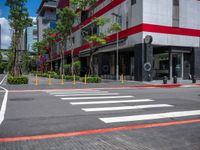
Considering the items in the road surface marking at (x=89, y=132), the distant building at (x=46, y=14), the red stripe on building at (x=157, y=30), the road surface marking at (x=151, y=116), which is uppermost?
the distant building at (x=46, y=14)

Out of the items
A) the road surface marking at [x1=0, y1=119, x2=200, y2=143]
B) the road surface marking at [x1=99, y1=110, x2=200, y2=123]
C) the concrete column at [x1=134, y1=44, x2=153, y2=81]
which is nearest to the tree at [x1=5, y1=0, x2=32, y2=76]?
the concrete column at [x1=134, y1=44, x2=153, y2=81]

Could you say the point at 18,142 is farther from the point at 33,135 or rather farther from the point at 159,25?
the point at 159,25

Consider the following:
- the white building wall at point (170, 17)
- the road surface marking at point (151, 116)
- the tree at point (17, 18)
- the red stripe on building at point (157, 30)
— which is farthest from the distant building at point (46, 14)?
the road surface marking at point (151, 116)

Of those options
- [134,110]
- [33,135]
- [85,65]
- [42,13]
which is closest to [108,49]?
[85,65]

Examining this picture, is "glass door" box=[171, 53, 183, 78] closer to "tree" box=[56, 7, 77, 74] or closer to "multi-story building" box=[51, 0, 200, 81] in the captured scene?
"multi-story building" box=[51, 0, 200, 81]

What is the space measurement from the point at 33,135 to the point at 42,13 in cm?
12246

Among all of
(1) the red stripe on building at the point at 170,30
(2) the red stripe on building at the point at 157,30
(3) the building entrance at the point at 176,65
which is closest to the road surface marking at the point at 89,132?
(2) the red stripe on building at the point at 157,30

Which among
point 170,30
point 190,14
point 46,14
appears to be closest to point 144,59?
point 170,30

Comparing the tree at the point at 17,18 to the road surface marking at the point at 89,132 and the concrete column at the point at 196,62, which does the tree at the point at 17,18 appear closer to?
the concrete column at the point at 196,62

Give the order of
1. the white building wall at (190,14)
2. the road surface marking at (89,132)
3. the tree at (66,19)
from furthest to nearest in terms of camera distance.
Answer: the tree at (66,19) < the white building wall at (190,14) < the road surface marking at (89,132)

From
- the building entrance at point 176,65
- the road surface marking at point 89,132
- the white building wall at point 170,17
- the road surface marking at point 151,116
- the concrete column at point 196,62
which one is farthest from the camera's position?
the concrete column at point 196,62

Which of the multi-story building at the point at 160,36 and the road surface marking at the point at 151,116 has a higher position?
the multi-story building at the point at 160,36

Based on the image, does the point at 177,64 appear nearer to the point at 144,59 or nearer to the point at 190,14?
the point at 144,59

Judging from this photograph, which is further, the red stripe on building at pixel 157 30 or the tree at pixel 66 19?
the tree at pixel 66 19
